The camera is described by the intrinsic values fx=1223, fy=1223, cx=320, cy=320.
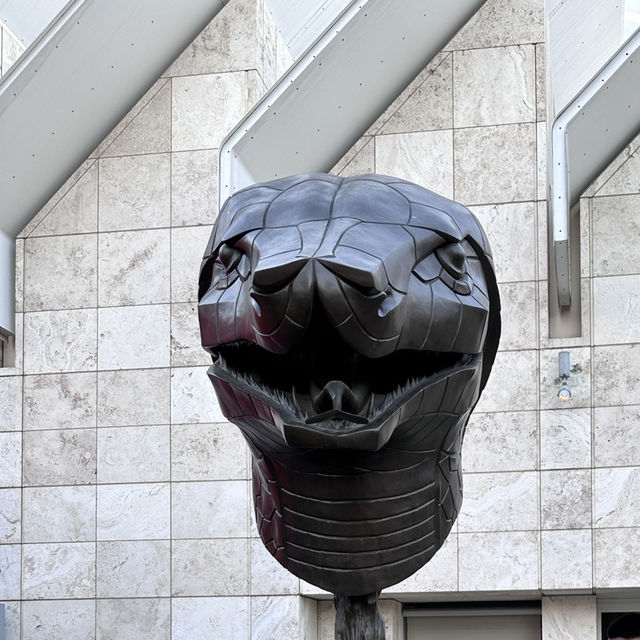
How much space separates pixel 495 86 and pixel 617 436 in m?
3.30

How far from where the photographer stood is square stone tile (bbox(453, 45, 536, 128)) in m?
11.0

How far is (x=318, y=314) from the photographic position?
2.35 meters

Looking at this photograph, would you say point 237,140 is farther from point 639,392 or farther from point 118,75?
point 639,392

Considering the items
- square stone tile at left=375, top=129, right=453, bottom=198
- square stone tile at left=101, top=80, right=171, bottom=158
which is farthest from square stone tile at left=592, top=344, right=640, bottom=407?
square stone tile at left=101, top=80, right=171, bottom=158

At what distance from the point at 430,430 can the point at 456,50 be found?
8917 mm

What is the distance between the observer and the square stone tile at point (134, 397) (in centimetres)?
1090

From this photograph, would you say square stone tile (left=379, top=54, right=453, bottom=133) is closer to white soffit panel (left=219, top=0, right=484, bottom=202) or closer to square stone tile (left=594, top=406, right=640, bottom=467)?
white soffit panel (left=219, top=0, right=484, bottom=202)

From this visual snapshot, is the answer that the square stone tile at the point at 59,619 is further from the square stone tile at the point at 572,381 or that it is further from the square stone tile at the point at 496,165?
the square stone tile at the point at 496,165

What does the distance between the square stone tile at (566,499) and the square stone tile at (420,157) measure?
271 centimetres

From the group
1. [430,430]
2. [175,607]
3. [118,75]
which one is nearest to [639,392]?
[175,607]

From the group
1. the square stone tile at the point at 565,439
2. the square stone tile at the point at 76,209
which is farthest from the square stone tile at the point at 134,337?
the square stone tile at the point at 565,439

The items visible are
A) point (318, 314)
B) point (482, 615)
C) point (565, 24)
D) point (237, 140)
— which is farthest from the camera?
point (565, 24)

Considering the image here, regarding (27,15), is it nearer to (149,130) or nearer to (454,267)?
(149,130)

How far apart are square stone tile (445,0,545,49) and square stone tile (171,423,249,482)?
13.4 feet
